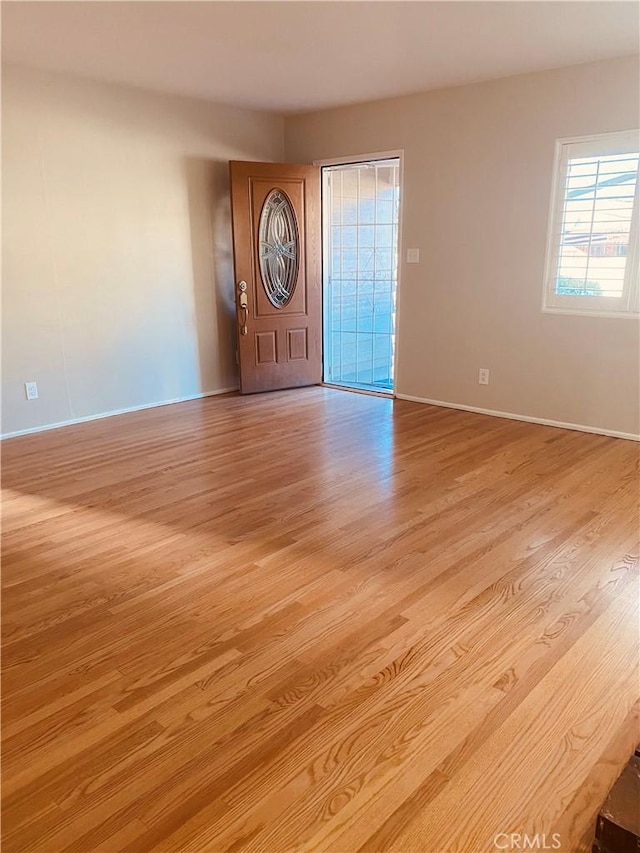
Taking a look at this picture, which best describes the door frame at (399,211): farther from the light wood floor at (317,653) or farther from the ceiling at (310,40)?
the light wood floor at (317,653)

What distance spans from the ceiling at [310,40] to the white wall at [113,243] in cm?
35

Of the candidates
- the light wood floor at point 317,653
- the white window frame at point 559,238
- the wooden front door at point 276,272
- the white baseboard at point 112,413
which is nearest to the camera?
the light wood floor at point 317,653

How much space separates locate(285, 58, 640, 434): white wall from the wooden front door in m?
0.64

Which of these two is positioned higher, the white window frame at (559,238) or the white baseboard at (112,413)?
the white window frame at (559,238)

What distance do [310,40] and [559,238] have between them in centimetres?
216

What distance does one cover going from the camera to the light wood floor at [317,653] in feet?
4.91

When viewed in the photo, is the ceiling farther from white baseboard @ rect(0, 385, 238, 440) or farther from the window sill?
white baseboard @ rect(0, 385, 238, 440)

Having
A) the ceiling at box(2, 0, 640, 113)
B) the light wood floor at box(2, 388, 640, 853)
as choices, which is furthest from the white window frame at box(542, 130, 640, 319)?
the light wood floor at box(2, 388, 640, 853)

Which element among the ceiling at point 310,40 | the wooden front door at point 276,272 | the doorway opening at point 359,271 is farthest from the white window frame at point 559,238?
the wooden front door at point 276,272

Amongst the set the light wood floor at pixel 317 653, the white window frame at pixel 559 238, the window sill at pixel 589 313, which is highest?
the white window frame at pixel 559 238

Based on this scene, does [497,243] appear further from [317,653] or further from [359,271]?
[317,653]

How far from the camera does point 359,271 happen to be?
619 cm

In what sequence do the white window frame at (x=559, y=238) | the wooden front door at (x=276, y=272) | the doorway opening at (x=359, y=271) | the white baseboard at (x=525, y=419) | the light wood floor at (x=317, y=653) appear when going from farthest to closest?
the doorway opening at (x=359, y=271) → the wooden front door at (x=276, y=272) → the white baseboard at (x=525, y=419) → the white window frame at (x=559, y=238) → the light wood floor at (x=317, y=653)

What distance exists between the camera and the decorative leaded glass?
5539 mm
